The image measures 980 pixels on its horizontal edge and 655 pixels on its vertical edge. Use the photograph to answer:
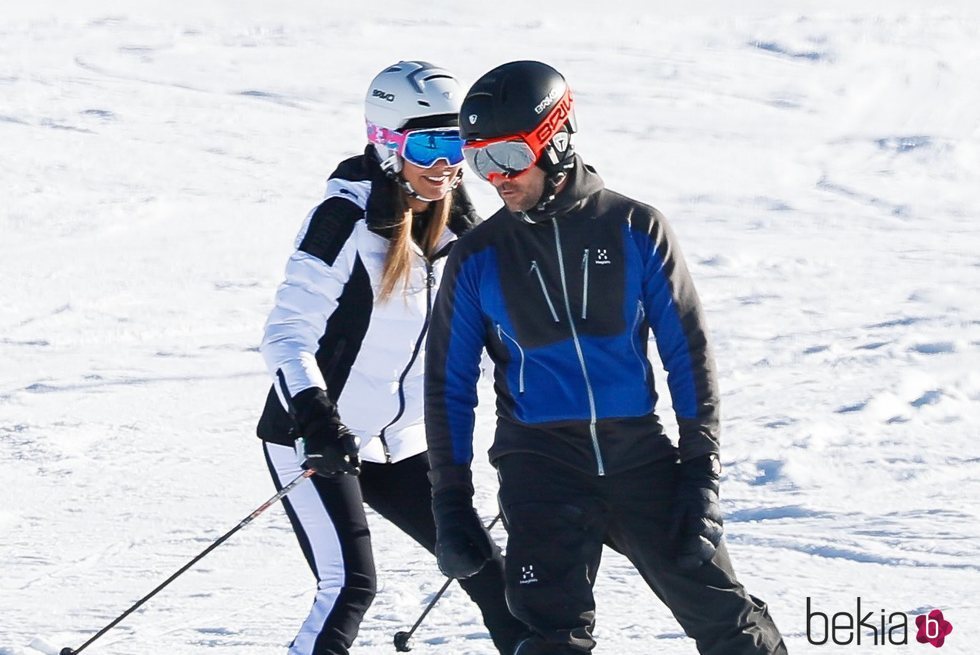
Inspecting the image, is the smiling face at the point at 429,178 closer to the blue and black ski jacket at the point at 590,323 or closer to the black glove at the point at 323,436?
the blue and black ski jacket at the point at 590,323

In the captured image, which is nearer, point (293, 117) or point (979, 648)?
point (979, 648)

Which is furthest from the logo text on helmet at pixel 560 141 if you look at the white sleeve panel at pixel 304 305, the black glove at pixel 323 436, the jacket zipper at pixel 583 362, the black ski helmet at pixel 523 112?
the black glove at pixel 323 436

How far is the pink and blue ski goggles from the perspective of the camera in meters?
3.60

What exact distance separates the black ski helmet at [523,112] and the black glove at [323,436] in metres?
→ 0.76

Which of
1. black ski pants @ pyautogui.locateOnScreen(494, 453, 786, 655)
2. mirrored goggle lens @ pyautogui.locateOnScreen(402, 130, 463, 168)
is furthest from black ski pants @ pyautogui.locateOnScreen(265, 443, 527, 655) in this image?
mirrored goggle lens @ pyautogui.locateOnScreen(402, 130, 463, 168)

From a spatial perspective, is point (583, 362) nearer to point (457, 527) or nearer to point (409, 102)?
point (457, 527)

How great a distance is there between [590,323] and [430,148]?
829mm

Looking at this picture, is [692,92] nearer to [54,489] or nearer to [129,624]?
[54,489]

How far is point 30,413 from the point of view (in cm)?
782

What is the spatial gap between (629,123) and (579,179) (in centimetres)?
1317

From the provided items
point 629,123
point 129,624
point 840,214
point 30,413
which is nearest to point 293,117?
point 629,123

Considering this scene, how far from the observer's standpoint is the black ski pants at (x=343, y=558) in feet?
11.1

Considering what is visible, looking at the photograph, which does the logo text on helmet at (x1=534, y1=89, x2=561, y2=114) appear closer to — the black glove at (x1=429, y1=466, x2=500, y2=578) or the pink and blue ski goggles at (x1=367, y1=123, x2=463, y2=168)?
the pink and blue ski goggles at (x1=367, y1=123, x2=463, y2=168)

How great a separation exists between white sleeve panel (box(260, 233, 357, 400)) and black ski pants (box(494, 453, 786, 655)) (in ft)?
2.25
